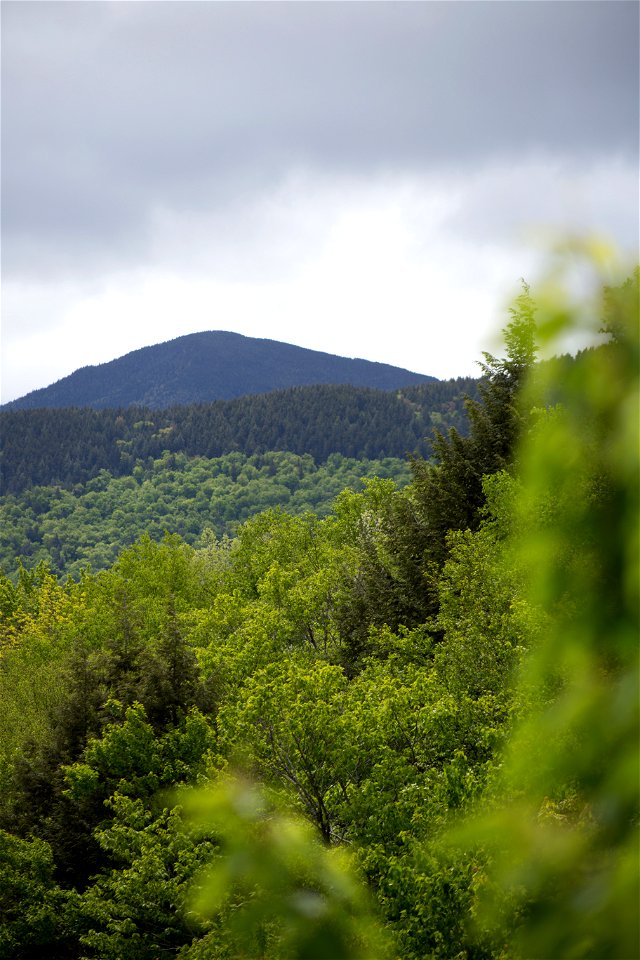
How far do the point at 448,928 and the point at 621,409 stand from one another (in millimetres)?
12598

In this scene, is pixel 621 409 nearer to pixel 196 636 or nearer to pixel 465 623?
pixel 465 623

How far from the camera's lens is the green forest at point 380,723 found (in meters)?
2.07

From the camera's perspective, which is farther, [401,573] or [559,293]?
[401,573]

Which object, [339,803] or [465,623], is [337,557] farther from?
[339,803]

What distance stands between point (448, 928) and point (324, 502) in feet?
582

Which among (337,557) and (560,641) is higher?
(560,641)

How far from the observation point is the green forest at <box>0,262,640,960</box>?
207 cm

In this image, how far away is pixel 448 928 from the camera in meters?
12.3

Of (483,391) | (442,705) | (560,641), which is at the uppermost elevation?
(483,391)

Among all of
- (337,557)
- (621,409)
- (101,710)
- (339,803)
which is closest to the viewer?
(621,409)

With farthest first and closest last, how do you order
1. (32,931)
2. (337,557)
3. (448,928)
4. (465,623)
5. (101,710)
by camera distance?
(337,557) < (101,710) < (465,623) < (32,931) < (448,928)

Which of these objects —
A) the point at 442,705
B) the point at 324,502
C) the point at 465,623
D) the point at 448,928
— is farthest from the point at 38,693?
the point at 324,502

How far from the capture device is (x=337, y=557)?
42562 mm

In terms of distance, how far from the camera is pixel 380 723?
56.6 feet
